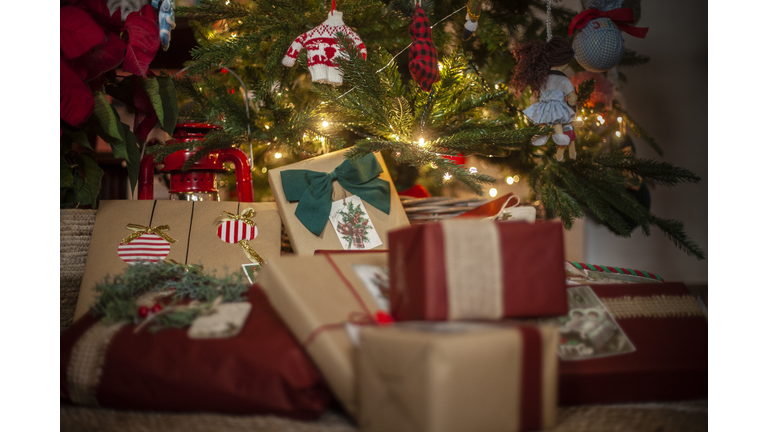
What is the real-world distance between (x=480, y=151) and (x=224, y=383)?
2.19ft

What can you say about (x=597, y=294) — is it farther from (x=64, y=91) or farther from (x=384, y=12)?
(x=64, y=91)

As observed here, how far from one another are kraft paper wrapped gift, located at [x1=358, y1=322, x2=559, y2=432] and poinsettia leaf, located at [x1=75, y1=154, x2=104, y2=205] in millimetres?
637

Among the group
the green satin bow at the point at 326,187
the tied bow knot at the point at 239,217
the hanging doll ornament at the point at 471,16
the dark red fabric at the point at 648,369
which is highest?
the hanging doll ornament at the point at 471,16

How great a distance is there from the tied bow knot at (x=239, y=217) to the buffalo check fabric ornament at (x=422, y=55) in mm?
419

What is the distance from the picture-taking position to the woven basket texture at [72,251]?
0.82 metres

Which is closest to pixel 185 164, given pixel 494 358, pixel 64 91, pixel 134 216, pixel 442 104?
pixel 134 216

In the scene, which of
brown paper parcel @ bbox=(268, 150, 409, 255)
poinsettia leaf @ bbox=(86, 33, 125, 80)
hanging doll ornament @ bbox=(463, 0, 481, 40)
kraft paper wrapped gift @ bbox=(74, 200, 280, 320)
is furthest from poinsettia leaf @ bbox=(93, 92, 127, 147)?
hanging doll ornament @ bbox=(463, 0, 481, 40)

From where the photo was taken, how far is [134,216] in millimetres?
888

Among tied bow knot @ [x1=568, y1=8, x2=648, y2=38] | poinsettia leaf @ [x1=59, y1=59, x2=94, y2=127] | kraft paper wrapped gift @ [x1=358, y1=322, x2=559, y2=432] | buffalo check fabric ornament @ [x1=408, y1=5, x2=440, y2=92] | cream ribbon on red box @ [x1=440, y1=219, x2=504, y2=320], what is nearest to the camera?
kraft paper wrapped gift @ [x1=358, y1=322, x2=559, y2=432]

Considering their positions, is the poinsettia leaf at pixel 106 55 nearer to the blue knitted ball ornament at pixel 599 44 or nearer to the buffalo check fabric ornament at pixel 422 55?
the buffalo check fabric ornament at pixel 422 55

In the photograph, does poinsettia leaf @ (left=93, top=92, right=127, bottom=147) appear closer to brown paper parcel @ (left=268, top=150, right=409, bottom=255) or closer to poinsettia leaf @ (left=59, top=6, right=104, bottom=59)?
poinsettia leaf @ (left=59, top=6, right=104, bottom=59)

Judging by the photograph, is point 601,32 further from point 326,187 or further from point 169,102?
point 169,102

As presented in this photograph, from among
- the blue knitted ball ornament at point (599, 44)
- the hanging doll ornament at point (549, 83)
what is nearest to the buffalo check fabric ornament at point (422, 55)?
the hanging doll ornament at point (549, 83)

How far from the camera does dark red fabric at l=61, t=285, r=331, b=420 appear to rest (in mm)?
518
